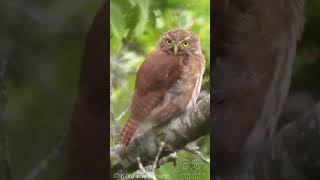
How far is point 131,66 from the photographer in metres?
2.28

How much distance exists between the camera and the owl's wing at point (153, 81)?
7.45ft

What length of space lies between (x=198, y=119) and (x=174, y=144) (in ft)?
0.45

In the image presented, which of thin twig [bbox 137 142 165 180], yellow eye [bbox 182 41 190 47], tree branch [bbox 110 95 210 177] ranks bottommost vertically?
thin twig [bbox 137 142 165 180]

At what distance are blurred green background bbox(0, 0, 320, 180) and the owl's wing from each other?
0.03m

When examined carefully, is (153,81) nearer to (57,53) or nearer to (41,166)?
(57,53)

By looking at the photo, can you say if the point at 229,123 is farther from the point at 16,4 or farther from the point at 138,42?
the point at 16,4

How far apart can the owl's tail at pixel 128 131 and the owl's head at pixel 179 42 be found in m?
0.31

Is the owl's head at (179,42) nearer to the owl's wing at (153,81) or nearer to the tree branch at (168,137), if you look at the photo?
the owl's wing at (153,81)

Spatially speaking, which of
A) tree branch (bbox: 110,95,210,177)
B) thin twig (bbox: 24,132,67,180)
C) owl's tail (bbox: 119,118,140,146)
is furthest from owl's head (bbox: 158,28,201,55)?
thin twig (bbox: 24,132,67,180)

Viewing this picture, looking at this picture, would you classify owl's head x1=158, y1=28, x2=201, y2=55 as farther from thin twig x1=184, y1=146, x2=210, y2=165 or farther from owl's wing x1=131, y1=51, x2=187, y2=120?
thin twig x1=184, y1=146, x2=210, y2=165

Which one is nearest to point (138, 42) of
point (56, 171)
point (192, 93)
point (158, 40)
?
point (158, 40)

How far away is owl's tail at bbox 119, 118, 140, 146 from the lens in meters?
2.27

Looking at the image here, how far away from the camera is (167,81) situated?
7.49 feet

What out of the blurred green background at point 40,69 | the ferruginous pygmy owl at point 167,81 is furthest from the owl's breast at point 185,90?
the blurred green background at point 40,69
